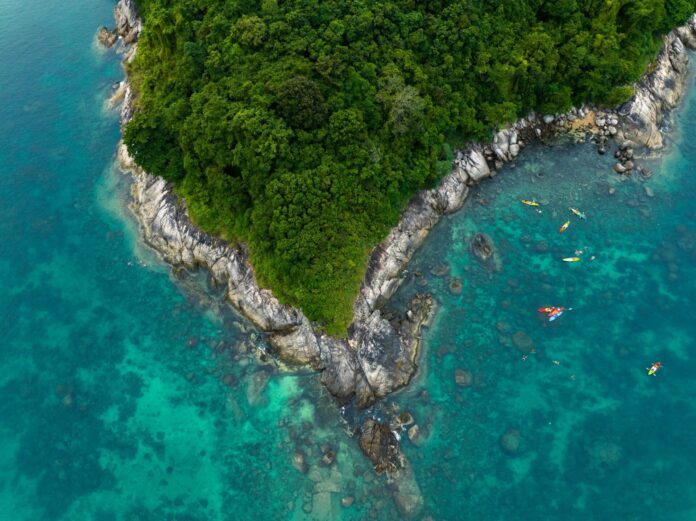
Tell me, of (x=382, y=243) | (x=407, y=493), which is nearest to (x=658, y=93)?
(x=382, y=243)

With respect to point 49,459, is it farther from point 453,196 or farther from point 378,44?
point 378,44

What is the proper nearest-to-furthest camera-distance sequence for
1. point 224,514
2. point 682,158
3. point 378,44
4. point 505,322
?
point 224,514 → point 505,322 → point 378,44 → point 682,158

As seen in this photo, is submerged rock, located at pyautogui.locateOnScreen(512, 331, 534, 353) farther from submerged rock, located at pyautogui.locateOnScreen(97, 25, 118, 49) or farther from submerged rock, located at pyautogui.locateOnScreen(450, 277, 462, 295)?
submerged rock, located at pyautogui.locateOnScreen(97, 25, 118, 49)

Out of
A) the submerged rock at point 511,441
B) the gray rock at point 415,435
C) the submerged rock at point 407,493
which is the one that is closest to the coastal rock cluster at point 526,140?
the gray rock at point 415,435

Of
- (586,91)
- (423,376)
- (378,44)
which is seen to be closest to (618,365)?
(423,376)

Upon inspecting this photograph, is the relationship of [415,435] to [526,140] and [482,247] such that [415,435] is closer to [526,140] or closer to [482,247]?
[482,247]

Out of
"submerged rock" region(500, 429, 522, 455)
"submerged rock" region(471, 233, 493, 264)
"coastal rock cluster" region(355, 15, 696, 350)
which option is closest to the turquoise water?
"submerged rock" region(500, 429, 522, 455)

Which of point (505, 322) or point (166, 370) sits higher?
point (166, 370)

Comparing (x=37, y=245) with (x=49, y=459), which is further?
(x=37, y=245)
